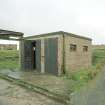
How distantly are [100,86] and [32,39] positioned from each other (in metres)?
9.58

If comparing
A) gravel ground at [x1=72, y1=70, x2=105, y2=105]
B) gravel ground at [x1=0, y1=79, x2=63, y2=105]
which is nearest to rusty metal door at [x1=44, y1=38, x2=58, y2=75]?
gravel ground at [x1=0, y1=79, x2=63, y2=105]

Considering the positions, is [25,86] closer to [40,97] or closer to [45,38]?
[40,97]

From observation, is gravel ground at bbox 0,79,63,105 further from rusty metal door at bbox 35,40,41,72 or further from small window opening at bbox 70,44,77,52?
small window opening at bbox 70,44,77,52

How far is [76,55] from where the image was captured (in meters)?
11.8

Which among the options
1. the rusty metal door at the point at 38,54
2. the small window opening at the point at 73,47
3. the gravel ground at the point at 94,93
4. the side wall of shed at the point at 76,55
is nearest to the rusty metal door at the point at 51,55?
the side wall of shed at the point at 76,55

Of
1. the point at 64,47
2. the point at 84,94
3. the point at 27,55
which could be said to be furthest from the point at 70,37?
the point at 84,94

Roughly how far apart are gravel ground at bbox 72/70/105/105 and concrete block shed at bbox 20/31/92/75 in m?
6.13

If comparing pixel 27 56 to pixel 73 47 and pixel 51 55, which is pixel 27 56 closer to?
pixel 51 55

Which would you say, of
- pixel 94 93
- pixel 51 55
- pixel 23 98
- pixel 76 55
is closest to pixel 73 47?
pixel 76 55

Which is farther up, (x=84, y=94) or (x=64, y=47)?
(x=64, y=47)

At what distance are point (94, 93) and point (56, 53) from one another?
6783mm

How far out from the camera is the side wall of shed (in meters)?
10.8

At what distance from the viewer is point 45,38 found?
1155cm

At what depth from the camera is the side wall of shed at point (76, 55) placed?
35.6ft
